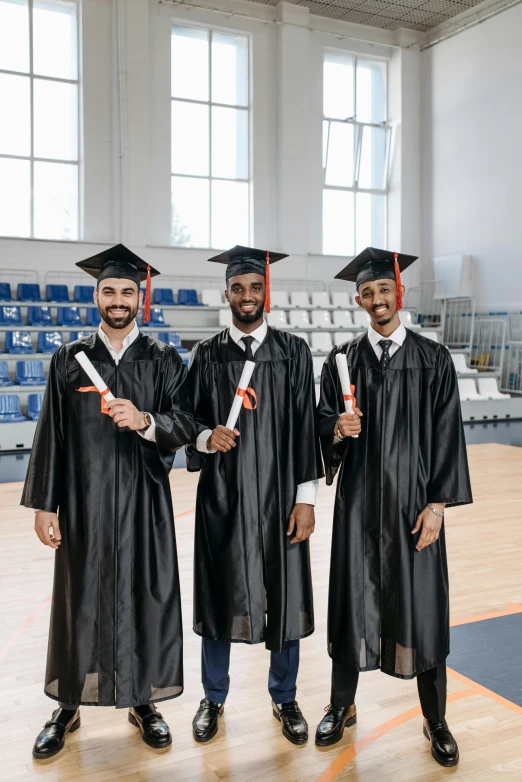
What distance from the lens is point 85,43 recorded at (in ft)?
40.2

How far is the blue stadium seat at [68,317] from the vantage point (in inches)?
459

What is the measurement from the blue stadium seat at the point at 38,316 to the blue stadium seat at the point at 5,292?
1.20ft

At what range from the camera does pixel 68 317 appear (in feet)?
38.3

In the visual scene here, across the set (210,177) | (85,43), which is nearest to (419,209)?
(210,177)

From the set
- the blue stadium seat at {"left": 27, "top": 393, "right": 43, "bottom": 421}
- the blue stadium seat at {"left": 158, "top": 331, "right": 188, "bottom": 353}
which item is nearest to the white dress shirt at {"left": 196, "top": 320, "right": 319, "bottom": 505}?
the blue stadium seat at {"left": 27, "top": 393, "right": 43, "bottom": 421}

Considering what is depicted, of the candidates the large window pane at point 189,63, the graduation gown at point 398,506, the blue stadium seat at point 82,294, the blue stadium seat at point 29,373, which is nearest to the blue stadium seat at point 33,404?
the blue stadium seat at point 29,373

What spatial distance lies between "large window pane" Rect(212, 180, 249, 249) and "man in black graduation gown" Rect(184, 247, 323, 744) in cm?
1130

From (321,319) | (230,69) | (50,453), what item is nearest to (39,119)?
(230,69)

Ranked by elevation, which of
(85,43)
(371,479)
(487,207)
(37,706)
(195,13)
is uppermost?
(195,13)

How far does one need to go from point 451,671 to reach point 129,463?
70.8 inches

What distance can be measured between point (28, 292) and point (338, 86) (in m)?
7.89

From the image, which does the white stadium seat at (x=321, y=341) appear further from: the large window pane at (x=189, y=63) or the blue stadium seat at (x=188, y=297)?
the large window pane at (x=189, y=63)

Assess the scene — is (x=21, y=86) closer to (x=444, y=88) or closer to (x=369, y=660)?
(x=444, y=88)

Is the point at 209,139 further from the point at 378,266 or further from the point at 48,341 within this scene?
the point at 378,266
